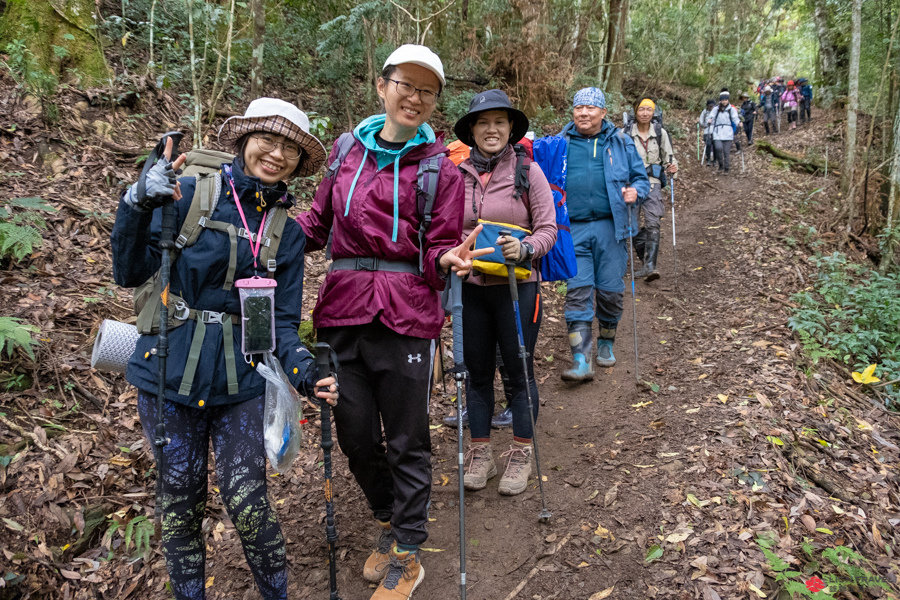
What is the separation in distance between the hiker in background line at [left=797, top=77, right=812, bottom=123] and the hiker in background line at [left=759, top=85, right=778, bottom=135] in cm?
104

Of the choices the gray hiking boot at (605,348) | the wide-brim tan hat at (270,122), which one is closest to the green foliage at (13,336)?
the wide-brim tan hat at (270,122)

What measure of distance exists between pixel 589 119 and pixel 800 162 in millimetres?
14842

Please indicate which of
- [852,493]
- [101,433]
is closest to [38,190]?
[101,433]

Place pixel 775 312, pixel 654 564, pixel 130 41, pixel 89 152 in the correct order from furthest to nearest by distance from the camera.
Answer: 1. pixel 130 41
2. pixel 775 312
3. pixel 89 152
4. pixel 654 564

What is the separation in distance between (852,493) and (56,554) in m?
5.71

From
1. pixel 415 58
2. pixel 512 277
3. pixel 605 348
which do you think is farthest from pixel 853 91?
pixel 415 58

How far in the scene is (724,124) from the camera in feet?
54.1

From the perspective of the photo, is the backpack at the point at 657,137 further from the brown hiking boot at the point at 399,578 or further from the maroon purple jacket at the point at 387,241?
the brown hiking boot at the point at 399,578

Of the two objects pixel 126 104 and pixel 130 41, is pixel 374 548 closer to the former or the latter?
pixel 126 104

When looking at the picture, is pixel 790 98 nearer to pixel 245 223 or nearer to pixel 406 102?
pixel 406 102

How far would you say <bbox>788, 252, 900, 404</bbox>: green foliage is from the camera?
6.63 meters

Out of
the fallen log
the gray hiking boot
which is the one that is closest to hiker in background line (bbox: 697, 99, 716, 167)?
the fallen log

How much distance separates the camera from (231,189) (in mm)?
2645

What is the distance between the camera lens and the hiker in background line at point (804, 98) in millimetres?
24188
